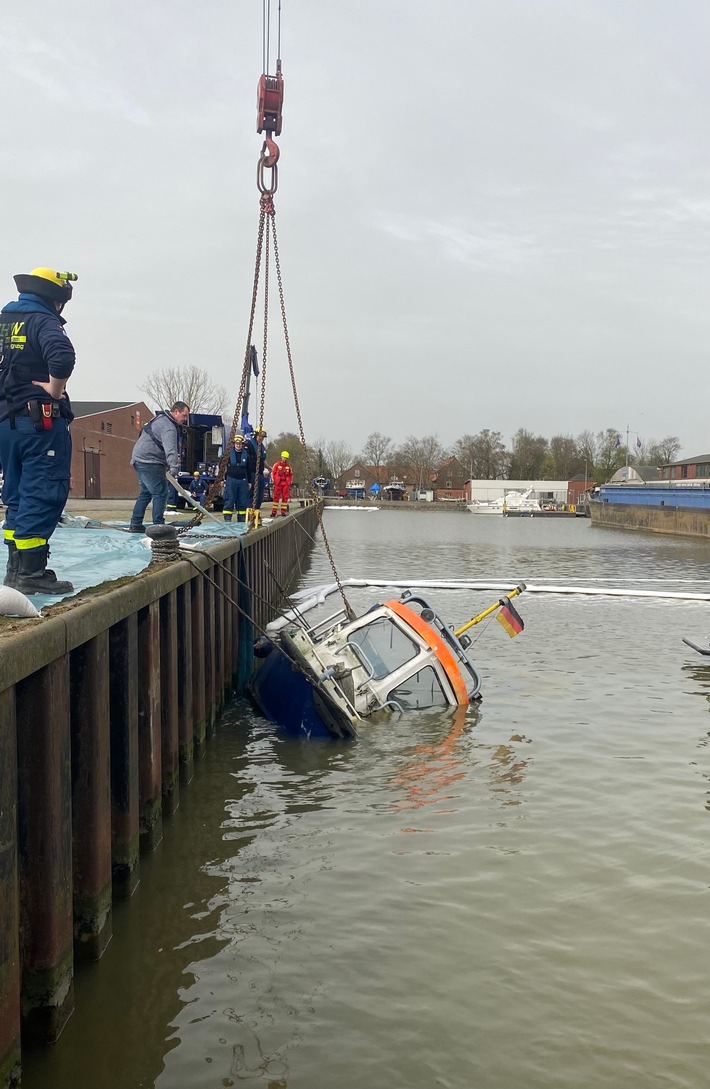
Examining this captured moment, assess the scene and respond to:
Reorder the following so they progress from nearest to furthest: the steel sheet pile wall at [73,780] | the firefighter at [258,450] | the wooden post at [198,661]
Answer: the steel sheet pile wall at [73,780], the wooden post at [198,661], the firefighter at [258,450]

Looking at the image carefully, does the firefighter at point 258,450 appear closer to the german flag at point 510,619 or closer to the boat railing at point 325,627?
the boat railing at point 325,627

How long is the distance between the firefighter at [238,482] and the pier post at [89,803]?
14.9 m

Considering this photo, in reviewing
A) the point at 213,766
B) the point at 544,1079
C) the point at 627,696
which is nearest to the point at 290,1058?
the point at 544,1079

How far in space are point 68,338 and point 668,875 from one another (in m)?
5.67

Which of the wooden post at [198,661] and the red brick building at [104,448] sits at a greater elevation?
the red brick building at [104,448]

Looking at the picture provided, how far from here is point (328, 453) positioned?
172875 millimetres

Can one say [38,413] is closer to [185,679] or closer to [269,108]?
[185,679]

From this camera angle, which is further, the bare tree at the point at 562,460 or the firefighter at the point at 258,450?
the bare tree at the point at 562,460

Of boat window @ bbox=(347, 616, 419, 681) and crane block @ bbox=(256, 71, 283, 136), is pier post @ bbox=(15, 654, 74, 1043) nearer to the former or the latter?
boat window @ bbox=(347, 616, 419, 681)

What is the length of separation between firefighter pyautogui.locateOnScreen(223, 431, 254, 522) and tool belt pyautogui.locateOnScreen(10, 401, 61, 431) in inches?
541

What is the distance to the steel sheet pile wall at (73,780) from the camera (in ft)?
13.8

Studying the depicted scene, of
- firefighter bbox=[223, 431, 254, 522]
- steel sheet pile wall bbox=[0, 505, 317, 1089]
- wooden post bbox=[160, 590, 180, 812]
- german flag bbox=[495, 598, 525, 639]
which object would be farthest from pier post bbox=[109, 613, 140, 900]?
firefighter bbox=[223, 431, 254, 522]

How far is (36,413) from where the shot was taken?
6473 millimetres

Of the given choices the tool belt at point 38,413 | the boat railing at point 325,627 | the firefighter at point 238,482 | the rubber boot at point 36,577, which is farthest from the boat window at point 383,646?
the firefighter at point 238,482
